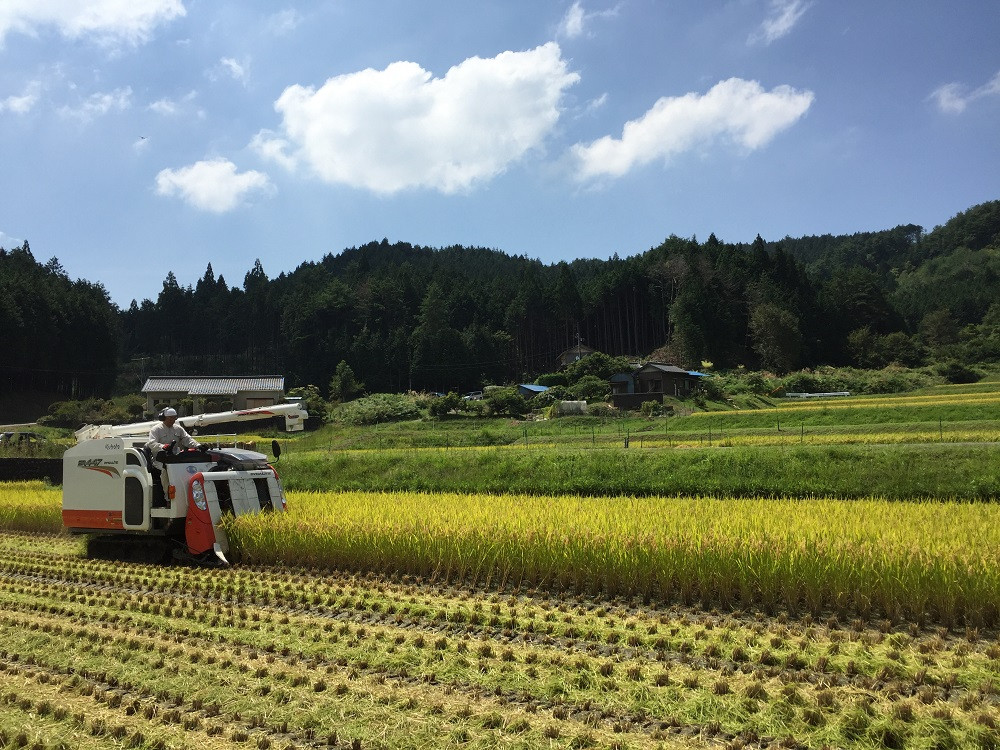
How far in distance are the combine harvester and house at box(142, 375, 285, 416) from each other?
43.3 meters

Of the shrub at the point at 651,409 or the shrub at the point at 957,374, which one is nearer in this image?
the shrub at the point at 651,409

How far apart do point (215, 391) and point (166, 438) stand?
4778 cm

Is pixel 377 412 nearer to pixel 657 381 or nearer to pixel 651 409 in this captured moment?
pixel 651 409

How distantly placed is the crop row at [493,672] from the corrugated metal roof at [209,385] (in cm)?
5018

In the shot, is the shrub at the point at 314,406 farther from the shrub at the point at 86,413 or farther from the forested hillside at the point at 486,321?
the forested hillside at the point at 486,321

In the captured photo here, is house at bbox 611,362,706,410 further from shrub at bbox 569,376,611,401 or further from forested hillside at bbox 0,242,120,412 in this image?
forested hillside at bbox 0,242,120,412

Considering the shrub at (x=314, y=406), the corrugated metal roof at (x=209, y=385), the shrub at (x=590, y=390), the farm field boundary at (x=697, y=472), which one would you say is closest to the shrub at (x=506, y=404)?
the shrub at (x=590, y=390)

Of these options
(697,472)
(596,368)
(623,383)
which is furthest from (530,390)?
(697,472)

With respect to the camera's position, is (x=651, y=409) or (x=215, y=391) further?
(x=215, y=391)

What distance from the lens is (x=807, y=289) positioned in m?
84.4

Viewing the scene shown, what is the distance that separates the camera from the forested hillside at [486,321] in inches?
2704

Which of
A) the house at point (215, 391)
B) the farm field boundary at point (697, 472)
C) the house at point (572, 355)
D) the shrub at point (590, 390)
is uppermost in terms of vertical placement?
the house at point (572, 355)

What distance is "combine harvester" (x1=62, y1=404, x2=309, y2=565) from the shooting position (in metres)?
9.55

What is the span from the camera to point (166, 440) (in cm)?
1006
